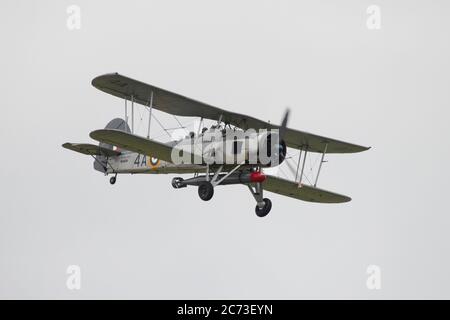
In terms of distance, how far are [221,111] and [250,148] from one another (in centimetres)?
130

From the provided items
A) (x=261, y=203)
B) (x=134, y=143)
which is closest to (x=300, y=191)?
(x=261, y=203)

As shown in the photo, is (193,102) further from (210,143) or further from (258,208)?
(258,208)

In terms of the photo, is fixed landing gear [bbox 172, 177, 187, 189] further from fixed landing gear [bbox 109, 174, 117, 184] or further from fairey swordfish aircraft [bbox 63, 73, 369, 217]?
fixed landing gear [bbox 109, 174, 117, 184]

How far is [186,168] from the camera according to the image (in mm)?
26688

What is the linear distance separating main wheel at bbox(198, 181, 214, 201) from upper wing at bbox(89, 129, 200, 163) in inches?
42.4

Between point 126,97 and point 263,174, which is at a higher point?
point 126,97

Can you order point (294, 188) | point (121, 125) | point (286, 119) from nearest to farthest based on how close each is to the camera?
point (286, 119) → point (294, 188) → point (121, 125)

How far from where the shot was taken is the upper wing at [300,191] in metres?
27.9

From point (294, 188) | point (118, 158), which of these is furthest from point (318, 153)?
point (118, 158)

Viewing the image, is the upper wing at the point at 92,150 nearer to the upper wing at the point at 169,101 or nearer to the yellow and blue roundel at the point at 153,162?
the yellow and blue roundel at the point at 153,162

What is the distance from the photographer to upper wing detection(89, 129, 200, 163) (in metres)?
24.1

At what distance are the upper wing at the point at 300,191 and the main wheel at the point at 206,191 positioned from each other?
2451 millimetres

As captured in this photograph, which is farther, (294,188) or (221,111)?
(294,188)

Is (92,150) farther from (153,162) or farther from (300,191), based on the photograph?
(300,191)
